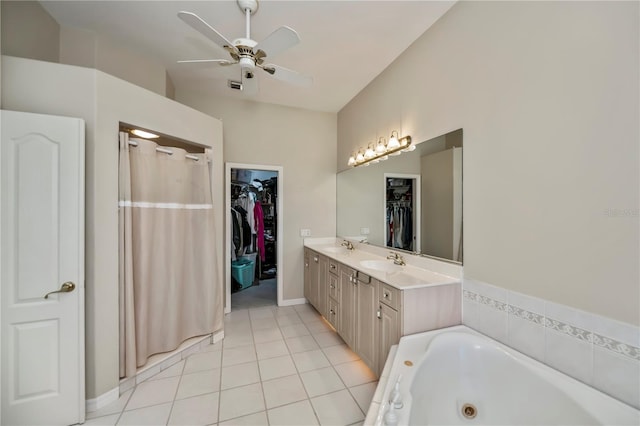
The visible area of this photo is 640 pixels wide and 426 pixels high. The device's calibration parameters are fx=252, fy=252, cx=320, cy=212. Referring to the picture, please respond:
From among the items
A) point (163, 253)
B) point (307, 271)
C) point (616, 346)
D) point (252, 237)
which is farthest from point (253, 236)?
point (616, 346)

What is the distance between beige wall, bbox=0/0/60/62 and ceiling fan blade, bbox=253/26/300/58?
5.91 ft

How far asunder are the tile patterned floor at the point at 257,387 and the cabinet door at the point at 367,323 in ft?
0.61

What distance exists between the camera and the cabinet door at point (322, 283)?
9.93ft

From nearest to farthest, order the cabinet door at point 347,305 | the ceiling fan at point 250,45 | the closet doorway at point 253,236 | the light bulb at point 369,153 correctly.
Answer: the ceiling fan at point 250,45 < the cabinet door at point 347,305 < the light bulb at point 369,153 < the closet doorway at point 253,236

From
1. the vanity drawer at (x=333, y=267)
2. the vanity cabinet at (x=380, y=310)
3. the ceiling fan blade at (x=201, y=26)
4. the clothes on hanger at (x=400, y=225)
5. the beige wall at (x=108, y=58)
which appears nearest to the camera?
the ceiling fan blade at (x=201, y=26)

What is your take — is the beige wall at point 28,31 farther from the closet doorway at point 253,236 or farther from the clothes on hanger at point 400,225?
the clothes on hanger at point 400,225

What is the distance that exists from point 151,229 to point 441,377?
96.5 inches

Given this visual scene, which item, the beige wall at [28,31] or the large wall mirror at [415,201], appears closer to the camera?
the beige wall at [28,31]

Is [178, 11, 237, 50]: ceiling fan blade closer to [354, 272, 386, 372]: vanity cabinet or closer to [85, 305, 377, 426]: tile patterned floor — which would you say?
[354, 272, 386, 372]: vanity cabinet

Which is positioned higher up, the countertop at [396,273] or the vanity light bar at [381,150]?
→ the vanity light bar at [381,150]

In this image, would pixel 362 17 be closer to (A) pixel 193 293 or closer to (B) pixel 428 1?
(B) pixel 428 1

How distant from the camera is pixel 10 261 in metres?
1.49

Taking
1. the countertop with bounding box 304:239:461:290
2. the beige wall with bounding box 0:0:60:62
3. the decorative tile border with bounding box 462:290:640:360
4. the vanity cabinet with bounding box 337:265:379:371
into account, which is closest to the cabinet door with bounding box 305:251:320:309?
the countertop with bounding box 304:239:461:290

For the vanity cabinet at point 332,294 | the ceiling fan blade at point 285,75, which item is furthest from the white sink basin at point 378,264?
the ceiling fan blade at point 285,75
